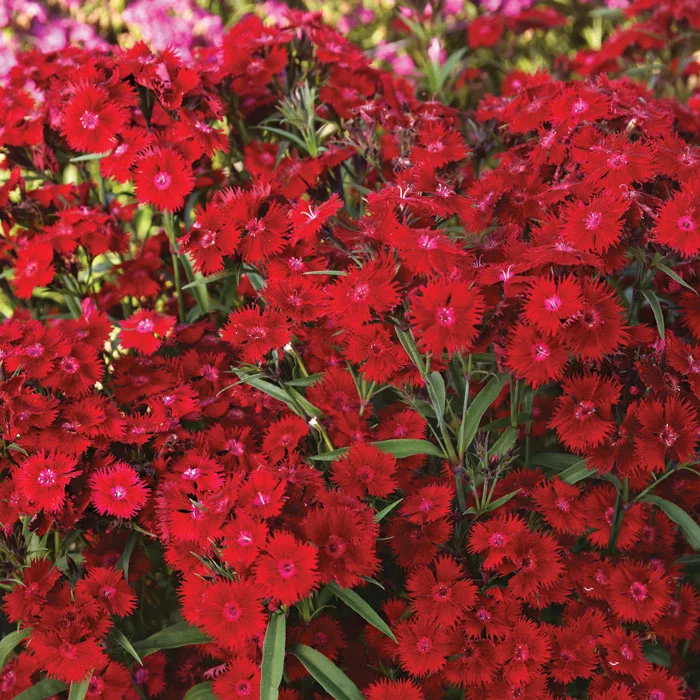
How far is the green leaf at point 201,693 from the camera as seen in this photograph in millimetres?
1417

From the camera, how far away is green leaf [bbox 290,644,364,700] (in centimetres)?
131

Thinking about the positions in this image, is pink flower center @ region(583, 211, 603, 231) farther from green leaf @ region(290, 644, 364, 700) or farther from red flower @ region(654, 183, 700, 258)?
green leaf @ region(290, 644, 364, 700)

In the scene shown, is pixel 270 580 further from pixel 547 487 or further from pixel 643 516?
pixel 643 516

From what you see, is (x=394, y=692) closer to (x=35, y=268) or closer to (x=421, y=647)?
(x=421, y=647)

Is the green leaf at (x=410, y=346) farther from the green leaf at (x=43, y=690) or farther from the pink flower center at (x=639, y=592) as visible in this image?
the green leaf at (x=43, y=690)

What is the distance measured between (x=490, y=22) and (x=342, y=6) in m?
1.86

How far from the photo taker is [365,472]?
4.49ft

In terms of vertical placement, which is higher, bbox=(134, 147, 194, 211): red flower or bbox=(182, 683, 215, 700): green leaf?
bbox=(134, 147, 194, 211): red flower

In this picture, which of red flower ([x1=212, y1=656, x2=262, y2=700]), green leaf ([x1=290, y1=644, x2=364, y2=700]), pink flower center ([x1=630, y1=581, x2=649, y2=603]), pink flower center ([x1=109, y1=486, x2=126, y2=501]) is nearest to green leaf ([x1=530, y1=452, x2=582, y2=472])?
pink flower center ([x1=630, y1=581, x2=649, y2=603])

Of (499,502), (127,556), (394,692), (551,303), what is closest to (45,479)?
(127,556)

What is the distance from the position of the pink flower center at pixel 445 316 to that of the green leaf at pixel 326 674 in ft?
2.00

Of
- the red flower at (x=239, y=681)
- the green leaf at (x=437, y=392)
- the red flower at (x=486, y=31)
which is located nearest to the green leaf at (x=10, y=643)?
the red flower at (x=239, y=681)

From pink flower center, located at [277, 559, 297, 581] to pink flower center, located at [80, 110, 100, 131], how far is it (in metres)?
1.01

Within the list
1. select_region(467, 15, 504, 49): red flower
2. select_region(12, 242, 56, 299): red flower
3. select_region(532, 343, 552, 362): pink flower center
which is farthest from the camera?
select_region(467, 15, 504, 49): red flower
